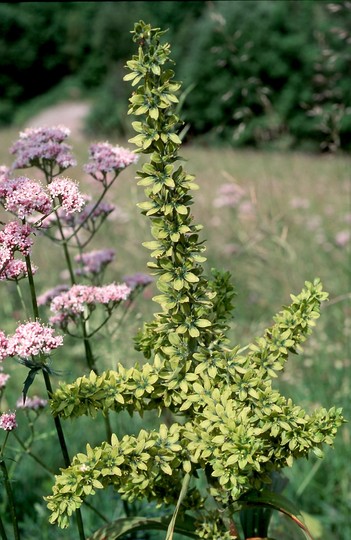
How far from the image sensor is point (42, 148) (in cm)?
166

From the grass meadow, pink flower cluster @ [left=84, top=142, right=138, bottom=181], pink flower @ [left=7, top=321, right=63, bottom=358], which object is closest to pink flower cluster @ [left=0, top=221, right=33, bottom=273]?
pink flower @ [left=7, top=321, right=63, bottom=358]

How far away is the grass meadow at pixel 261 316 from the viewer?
256 cm

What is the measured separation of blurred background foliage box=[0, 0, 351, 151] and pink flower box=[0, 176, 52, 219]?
2.50 feet

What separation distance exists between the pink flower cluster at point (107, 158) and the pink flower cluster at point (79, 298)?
1.01ft

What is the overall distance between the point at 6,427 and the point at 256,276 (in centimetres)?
438

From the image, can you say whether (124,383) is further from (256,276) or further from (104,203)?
(256,276)

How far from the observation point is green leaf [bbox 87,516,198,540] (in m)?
1.33

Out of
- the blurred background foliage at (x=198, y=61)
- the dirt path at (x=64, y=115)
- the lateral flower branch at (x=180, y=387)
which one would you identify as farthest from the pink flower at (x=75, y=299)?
the dirt path at (x=64, y=115)

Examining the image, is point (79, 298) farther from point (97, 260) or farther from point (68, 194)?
point (97, 260)

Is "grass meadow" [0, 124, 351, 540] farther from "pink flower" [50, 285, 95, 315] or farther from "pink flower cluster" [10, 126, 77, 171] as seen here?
"pink flower cluster" [10, 126, 77, 171]

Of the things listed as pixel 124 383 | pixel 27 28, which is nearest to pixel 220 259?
pixel 124 383

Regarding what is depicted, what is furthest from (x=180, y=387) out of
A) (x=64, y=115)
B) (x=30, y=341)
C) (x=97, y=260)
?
(x=64, y=115)

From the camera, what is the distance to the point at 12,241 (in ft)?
3.88

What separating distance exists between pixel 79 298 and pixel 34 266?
9.8 inches
